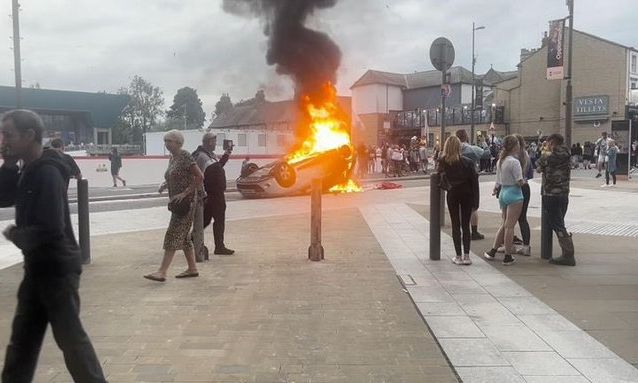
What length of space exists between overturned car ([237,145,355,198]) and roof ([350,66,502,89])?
121ft

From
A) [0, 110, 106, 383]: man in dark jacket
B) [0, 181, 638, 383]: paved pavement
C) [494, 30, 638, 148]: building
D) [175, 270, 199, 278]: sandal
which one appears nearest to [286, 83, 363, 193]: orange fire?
[0, 181, 638, 383]: paved pavement

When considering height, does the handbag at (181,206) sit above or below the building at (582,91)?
below

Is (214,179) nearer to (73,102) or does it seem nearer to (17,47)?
(17,47)

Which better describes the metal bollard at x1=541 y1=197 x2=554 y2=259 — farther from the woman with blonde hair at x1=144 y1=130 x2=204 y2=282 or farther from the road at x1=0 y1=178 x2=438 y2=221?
the road at x1=0 y1=178 x2=438 y2=221

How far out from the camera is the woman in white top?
23.1 ft

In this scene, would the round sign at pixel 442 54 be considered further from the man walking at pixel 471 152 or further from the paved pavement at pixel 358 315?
the paved pavement at pixel 358 315

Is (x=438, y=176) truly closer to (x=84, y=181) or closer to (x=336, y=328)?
(x=336, y=328)

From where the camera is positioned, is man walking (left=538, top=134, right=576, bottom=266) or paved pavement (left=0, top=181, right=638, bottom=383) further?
man walking (left=538, top=134, right=576, bottom=266)

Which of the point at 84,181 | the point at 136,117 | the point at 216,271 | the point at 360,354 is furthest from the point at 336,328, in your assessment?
the point at 136,117

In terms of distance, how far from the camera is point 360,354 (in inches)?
159

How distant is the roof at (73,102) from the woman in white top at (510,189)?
44708mm

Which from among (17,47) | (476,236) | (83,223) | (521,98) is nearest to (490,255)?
(476,236)

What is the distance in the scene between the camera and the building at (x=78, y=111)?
1825 inches

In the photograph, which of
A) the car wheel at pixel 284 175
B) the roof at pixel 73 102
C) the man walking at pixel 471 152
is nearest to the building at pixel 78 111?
the roof at pixel 73 102
